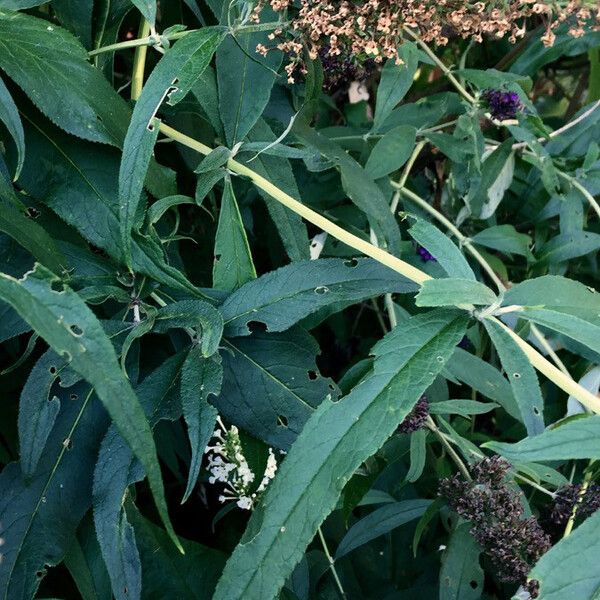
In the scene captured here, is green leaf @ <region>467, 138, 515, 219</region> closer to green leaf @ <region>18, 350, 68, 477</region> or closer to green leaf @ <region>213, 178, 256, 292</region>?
green leaf @ <region>213, 178, 256, 292</region>

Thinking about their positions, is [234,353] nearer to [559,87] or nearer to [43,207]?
[43,207]

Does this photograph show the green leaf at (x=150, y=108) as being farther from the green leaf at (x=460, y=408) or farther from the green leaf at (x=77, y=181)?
the green leaf at (x=460, y=408)

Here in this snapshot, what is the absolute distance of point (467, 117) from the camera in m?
1.07

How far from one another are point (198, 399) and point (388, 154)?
0.45m

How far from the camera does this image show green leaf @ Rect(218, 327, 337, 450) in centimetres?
73

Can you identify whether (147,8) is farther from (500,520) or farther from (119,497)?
(500,520)

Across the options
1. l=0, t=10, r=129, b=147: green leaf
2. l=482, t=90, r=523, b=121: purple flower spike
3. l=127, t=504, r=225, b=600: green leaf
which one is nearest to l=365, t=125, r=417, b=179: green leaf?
l=482, t=90, r=523, b=121: purple flower spike

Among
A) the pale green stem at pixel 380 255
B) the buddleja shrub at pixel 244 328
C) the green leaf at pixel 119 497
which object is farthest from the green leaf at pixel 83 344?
the pale green stem at pixel 380 255

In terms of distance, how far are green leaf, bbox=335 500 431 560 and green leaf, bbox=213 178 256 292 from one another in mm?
341

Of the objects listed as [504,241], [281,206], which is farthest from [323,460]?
[504,241]

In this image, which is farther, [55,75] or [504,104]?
[504,104]

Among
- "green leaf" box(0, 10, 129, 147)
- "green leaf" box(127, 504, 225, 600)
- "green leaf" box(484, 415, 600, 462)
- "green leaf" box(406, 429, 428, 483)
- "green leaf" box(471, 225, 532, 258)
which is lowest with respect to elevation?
"green leaf" box(127, 504, 225, 600)

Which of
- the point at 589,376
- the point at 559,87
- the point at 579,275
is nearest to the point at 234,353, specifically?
the point at 589,376

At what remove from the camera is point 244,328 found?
72 cm
